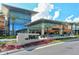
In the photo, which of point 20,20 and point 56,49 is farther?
point 20,20

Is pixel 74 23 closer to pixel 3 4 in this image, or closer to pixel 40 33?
pixel 40 33

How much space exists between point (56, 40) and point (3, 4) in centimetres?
158

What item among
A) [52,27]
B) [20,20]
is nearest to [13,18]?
[20,20]

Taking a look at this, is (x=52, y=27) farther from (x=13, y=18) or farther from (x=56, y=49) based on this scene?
(x=13, y=18)

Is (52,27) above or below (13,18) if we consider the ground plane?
below

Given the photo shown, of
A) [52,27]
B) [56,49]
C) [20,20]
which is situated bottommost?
[56,49]

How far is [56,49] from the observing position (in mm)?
5855

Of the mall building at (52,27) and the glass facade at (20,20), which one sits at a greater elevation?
the glass facade at (20,20)

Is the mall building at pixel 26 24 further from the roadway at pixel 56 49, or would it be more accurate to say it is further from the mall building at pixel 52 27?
the roadway at pixel 56 49

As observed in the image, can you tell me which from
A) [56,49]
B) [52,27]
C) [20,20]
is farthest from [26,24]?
[56,49]

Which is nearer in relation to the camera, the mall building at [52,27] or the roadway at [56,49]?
the roadway at [56,49]

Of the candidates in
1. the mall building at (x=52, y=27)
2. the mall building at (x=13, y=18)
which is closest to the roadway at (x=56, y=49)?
the mall building at (x=52, y=27)

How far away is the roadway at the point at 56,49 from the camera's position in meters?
5.75

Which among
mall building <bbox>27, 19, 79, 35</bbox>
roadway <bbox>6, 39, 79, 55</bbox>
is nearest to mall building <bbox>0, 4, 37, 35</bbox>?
mall building <bbox>27, 19, 79, 35</bbox>
